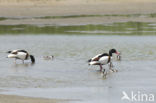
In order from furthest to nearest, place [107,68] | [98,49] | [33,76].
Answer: [98,49] → [107,68] → [33,76]

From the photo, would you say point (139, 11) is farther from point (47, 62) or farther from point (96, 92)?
point (96, 92)

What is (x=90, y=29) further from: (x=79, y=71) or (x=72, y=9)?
(x=79, y=71)

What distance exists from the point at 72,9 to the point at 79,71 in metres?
24.8

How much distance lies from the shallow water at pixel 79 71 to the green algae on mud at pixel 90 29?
7.74 ft

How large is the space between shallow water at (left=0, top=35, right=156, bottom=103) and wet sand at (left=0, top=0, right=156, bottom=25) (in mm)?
8819

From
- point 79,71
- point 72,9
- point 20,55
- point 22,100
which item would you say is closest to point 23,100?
point 22,100

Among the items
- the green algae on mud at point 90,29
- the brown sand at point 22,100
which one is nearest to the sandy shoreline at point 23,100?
the brown sand at point 22,100

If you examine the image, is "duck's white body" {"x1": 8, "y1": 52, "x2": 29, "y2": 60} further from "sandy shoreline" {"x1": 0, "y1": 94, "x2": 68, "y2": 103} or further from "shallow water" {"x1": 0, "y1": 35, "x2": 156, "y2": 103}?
"sandy shoreline" {"x1": 0, "y1": 94, "x2": 68, "y2": 103}

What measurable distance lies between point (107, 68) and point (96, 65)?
876 millimetres

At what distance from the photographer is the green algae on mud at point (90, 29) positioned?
27.8m

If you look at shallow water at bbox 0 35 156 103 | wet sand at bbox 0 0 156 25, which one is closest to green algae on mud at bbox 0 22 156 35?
wet sand at bbox 0 0 156 25

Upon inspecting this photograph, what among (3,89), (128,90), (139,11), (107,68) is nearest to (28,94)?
(3,89)

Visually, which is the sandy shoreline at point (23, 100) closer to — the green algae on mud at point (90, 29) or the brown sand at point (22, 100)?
the brown sand at point (22, 100)

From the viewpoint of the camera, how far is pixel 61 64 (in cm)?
1730
